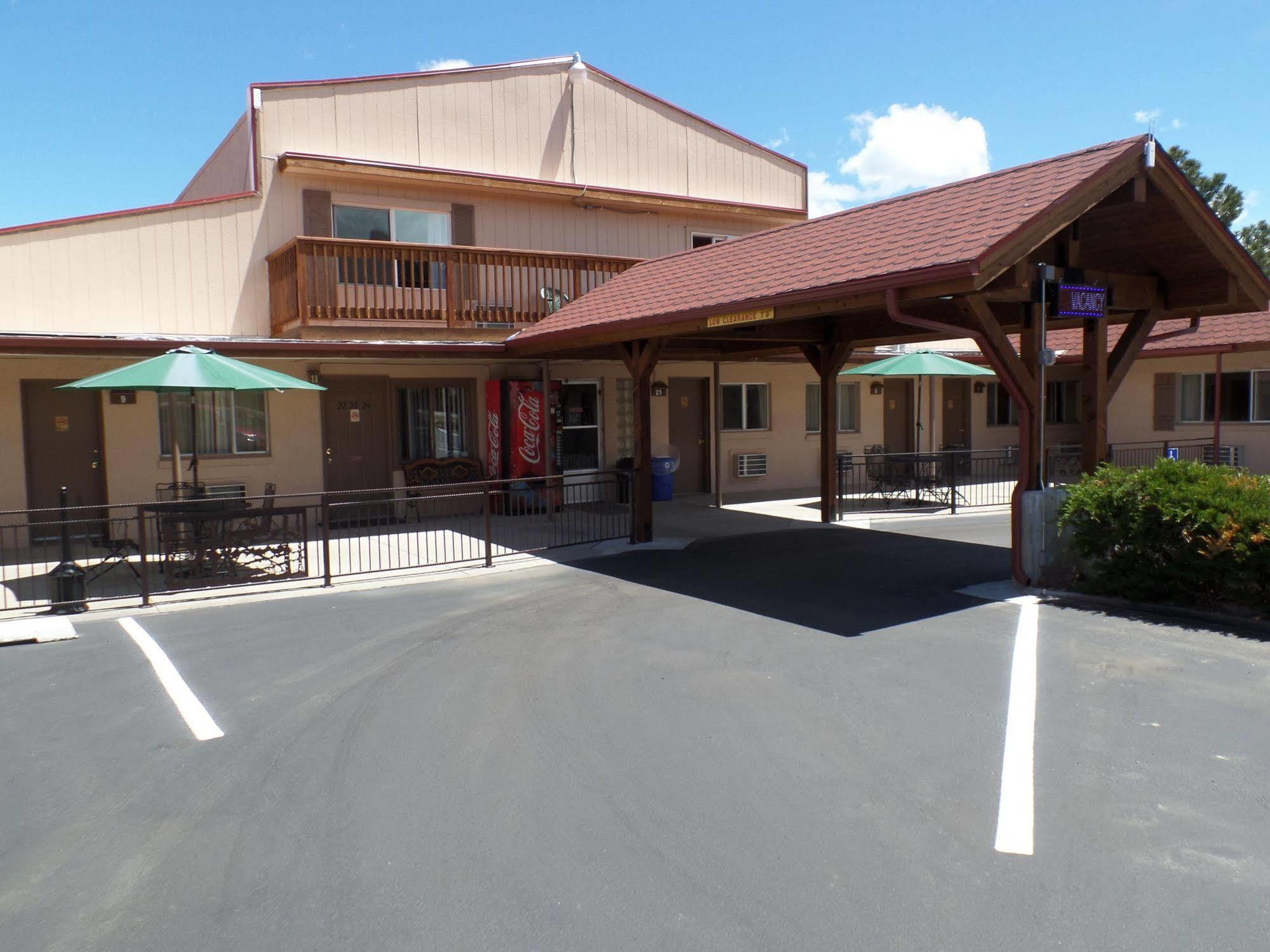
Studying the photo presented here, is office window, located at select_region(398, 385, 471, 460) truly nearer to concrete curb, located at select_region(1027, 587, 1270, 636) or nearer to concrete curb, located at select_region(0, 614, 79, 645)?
concrete curb, located at select_region(0, 614, 79, 645)

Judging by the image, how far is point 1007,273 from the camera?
29.2 ft

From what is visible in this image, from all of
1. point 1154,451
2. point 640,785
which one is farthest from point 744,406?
point 640,785

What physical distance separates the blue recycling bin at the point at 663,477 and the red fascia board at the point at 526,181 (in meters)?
4.90

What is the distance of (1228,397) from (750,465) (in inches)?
411

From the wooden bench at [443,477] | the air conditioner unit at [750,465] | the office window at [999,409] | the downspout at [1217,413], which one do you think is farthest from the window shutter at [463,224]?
the downspout at [1217,413]

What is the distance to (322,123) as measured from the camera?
48.0 feet

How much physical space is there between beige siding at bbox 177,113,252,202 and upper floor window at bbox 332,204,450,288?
1.54m

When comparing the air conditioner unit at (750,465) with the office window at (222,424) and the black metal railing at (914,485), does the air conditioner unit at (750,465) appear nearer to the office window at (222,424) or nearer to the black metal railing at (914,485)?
the black metal railing at (914,485)

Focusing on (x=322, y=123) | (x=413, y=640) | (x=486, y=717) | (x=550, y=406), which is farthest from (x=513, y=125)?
(x=486, y=717)

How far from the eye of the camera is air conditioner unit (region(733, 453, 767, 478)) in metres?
18.0

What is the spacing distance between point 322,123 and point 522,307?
4219 mm

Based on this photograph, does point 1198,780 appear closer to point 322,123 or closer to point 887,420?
point 322,123

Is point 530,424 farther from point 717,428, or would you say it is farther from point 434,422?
point 717,428

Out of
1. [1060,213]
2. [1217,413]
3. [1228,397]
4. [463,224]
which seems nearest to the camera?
[1060,213]
